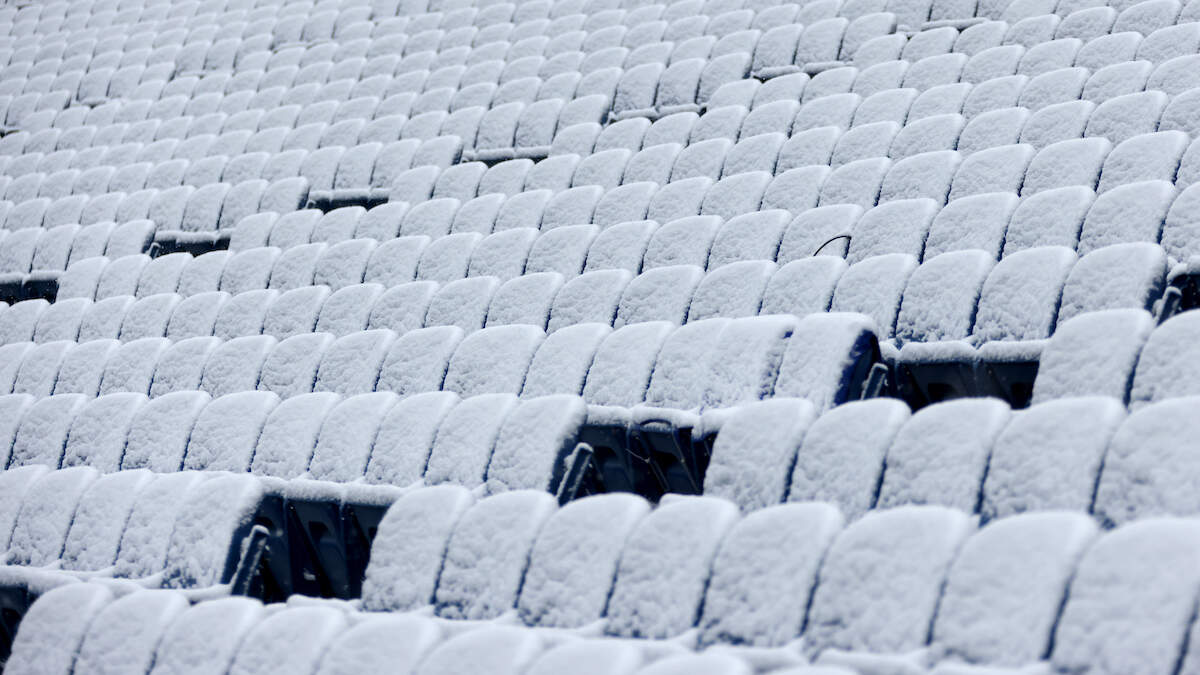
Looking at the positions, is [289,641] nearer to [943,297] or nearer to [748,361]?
[748,361]

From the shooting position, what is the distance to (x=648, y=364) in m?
0.84

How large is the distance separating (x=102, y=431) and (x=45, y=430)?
0.07m

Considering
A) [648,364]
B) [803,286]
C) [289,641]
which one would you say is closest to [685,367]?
[648,364]

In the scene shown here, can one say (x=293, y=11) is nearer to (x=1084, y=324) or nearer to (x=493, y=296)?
(x=493, y=296)

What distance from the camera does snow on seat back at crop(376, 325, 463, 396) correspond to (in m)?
0.95

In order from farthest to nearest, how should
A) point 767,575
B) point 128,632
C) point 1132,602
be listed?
point 128,632, point 767,575, point 1132,602

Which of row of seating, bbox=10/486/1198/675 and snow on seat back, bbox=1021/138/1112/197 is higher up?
snow on seat back, bbox=1021/138/1112/197

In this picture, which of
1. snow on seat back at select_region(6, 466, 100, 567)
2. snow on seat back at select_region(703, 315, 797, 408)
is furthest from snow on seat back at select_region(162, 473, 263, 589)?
snow on seat back at select_region(703, 315, 797, 408)

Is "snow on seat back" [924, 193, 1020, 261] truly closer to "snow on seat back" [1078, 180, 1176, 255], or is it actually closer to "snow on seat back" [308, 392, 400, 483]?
"snow on seat back" [1078, 180, 1176, 255]

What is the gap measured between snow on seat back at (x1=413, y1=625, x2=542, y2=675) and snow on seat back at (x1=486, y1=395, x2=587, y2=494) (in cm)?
21

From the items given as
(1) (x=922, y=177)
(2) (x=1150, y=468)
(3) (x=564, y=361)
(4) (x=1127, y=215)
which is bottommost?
(2) (x=1150, y=468)

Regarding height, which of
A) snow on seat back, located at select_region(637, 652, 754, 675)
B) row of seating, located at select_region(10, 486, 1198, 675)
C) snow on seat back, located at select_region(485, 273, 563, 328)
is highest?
snow on seat back, located at select_region(485, 273, 563, 328)

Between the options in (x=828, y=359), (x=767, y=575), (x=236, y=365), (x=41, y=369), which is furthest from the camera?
(x=41, y=369)

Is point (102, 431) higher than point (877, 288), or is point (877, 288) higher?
point (877, 288)
